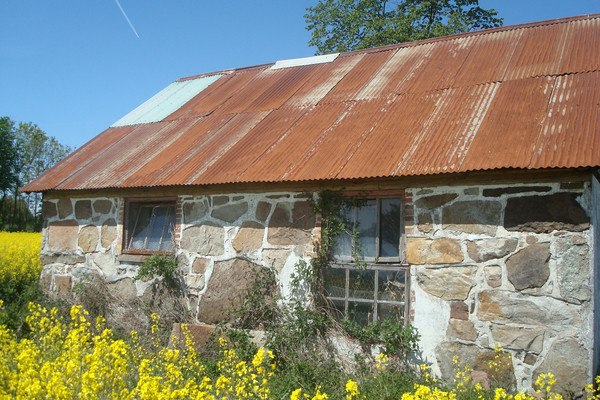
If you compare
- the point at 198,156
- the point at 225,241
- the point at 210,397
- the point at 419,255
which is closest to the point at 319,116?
the point at 198,156

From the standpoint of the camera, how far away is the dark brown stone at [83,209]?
835cm

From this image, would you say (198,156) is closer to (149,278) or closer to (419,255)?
(149,278)

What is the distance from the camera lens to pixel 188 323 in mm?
6867

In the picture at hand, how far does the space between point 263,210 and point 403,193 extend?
186cm

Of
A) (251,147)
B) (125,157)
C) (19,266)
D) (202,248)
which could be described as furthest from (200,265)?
(19,266)

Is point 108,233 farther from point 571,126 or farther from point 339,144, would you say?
point 571,126

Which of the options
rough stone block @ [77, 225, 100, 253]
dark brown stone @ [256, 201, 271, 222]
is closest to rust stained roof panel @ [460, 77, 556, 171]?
dark brown stone @ [256, 201, 271, 222]

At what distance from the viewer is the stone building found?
4.92 metres

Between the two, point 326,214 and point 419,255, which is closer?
point 419,255

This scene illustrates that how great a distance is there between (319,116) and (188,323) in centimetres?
353

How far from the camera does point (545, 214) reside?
496 centimetres

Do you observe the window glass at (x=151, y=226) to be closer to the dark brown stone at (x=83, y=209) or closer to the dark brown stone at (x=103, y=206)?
the dark brown stone at (x=103, y=206)

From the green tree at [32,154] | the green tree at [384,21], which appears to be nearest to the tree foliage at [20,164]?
the green tree at [32,154]

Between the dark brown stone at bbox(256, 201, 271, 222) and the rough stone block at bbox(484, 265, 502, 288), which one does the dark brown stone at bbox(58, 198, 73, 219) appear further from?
the rough stone block at bbox(484, 265, 502, 288)
